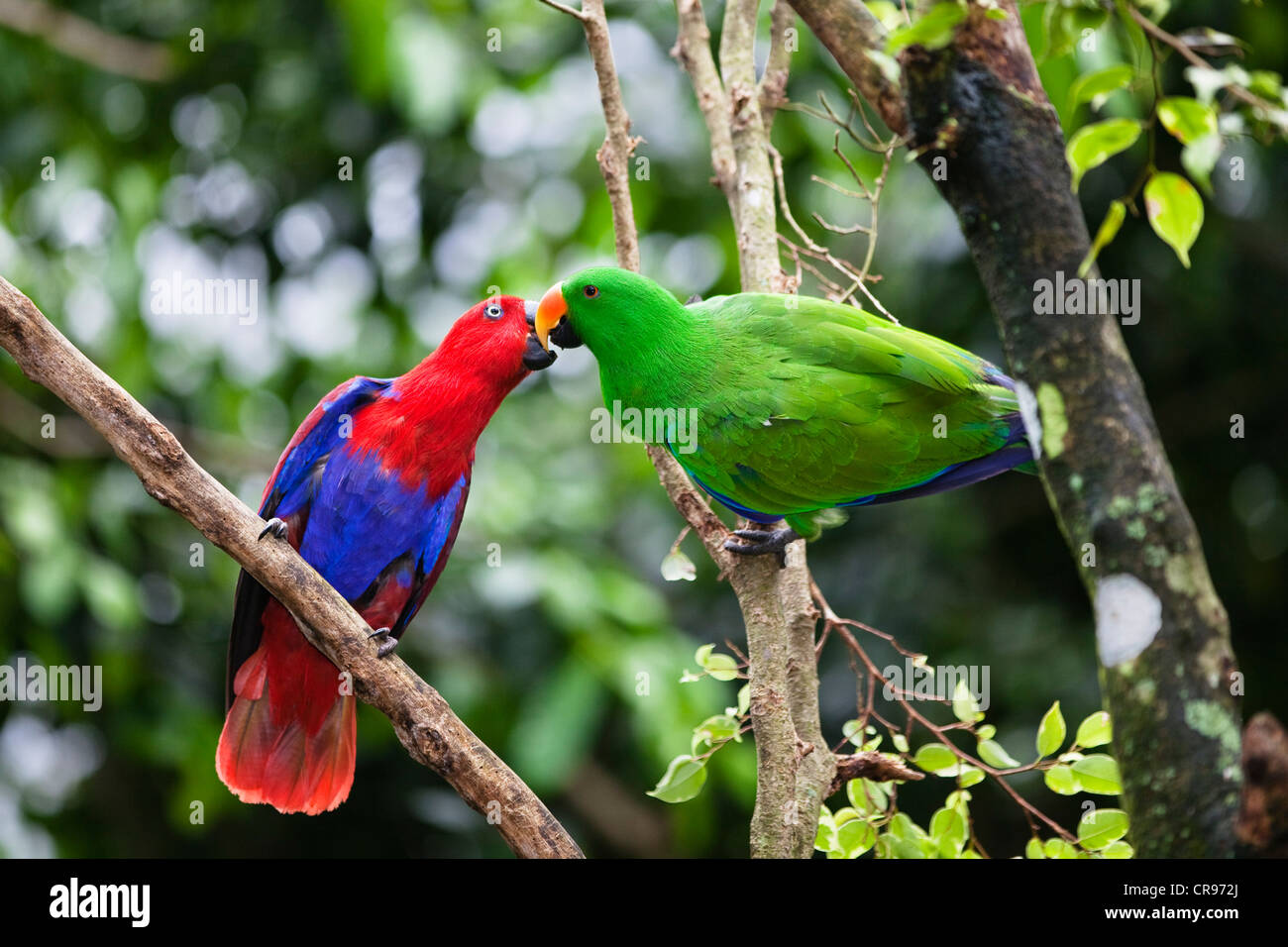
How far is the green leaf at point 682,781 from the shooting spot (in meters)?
2.53

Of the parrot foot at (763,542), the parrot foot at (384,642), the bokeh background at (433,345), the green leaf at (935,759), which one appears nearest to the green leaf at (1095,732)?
the green leaf at (935,759)

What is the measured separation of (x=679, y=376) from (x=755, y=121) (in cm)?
91

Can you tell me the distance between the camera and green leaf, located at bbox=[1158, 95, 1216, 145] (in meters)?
1.38

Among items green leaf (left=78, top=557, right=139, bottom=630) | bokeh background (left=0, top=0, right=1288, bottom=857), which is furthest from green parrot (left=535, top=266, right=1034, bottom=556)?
green leaf (left=78, top=557, right=139, bottom=630)

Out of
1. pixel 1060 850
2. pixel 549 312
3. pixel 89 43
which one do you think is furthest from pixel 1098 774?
pixel 89 43

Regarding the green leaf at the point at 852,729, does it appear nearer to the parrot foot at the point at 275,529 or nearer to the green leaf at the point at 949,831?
the green leaf at the point at 949,831

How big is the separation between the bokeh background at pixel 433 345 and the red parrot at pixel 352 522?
2.13m

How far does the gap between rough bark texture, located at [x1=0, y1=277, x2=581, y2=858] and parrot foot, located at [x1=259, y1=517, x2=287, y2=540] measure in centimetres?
2

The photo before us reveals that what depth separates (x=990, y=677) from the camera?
5871 mm

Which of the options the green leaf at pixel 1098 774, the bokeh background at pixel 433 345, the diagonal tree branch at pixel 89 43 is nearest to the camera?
the green leaf at pixel 1098 774

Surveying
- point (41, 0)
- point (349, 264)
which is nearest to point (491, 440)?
point (349, 264)

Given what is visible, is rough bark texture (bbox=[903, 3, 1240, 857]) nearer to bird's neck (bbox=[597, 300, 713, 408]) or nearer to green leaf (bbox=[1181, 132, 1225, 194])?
green leaf (bbox=[1181, 132, 1225, 194])
